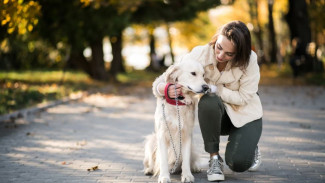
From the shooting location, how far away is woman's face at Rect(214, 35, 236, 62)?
427 centimetres

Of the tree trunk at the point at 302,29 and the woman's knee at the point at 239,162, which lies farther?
the tree trunk at the point at 302,29

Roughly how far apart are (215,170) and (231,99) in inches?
33.3

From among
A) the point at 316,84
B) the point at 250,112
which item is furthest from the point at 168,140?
the point at 316,84

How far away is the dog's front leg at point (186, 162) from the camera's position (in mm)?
4398

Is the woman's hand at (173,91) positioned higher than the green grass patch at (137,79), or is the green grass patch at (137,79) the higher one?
the woman's hand at (173,91)

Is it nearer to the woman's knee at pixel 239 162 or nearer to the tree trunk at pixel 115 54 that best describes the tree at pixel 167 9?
the tree trunk at pixel 115 54

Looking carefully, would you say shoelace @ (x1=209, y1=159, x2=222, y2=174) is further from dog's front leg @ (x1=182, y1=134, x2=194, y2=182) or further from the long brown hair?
the long brown hair

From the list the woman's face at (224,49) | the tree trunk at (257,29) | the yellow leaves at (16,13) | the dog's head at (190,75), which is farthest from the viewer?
the tree trunk at (257,29)

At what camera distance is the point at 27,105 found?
11.2 meters

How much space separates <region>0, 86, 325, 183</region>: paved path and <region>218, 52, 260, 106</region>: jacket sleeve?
3.10ft

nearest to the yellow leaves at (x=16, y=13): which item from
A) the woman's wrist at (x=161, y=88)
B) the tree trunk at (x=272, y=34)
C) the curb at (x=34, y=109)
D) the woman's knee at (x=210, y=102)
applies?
the curb at (x=34, y=109)

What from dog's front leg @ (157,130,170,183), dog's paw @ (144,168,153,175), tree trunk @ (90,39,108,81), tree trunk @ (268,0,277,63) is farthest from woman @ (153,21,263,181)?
tree trunk @ (268,0,277,63)

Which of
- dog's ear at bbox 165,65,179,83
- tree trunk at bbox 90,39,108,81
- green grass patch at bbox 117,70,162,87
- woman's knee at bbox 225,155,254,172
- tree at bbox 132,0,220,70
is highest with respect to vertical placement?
tree at bbox 132,0,220,70

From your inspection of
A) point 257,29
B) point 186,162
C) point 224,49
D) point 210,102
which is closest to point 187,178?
point 186,162
